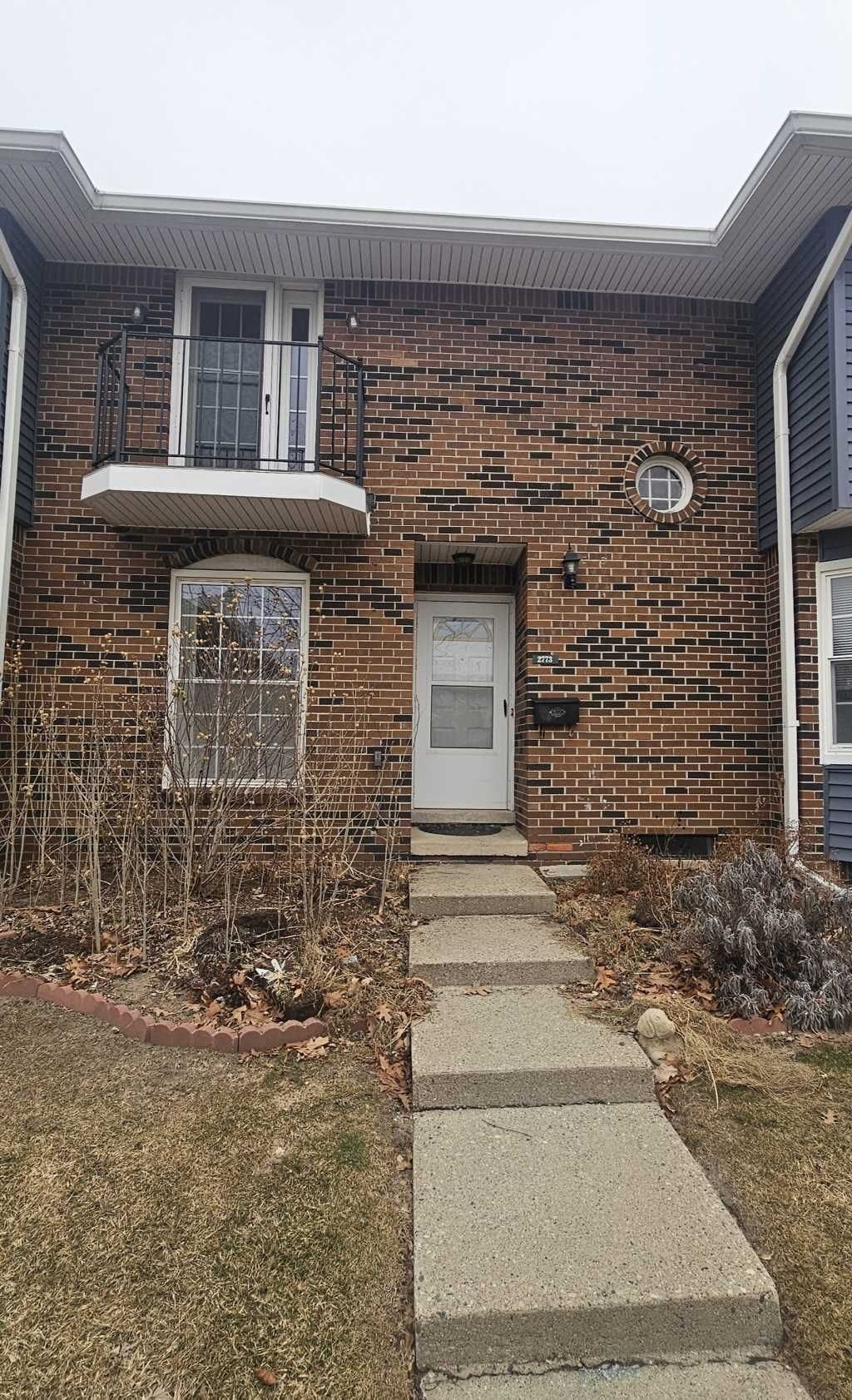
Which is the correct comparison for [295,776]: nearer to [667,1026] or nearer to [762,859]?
[667,1026]

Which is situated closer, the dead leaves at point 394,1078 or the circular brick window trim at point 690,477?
the dead leaves at point 394,1078

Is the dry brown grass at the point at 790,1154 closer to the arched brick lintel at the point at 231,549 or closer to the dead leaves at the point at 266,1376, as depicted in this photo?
the dead leaves at the point at 266,1376

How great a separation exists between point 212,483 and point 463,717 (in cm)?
312

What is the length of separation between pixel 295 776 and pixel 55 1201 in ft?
9.22

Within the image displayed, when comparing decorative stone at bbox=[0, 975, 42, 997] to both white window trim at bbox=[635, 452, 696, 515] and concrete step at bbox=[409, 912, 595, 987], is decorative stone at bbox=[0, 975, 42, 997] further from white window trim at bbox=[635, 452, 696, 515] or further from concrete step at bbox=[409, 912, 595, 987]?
white window trim at bbox=[635, 452, 696, 515]

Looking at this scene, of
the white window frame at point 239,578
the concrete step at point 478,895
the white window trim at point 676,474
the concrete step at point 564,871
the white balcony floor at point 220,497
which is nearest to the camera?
the concrete step at point 478,895

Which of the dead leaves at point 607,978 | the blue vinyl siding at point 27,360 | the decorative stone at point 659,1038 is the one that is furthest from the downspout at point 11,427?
the decorative stone at point 659,1038

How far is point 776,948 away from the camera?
362 centimetres

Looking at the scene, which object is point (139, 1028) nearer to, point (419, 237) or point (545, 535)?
point (545, 535)

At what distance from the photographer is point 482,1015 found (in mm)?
3279

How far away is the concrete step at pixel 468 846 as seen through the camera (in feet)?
18.8

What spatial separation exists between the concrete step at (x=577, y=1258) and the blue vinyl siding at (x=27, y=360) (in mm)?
5732

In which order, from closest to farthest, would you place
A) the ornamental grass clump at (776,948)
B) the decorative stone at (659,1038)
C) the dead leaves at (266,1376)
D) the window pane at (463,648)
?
the dead leaves at (266,1376) → the decorative stone at (659,1038) → the ornamental grass clump at (776,948) → the window pane at (463,648)

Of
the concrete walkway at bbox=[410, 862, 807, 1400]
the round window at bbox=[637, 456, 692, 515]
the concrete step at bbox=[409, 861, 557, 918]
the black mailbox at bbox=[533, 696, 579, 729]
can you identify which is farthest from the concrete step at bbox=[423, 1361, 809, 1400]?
the round window at bbox=[637, 456, 692, 515]
